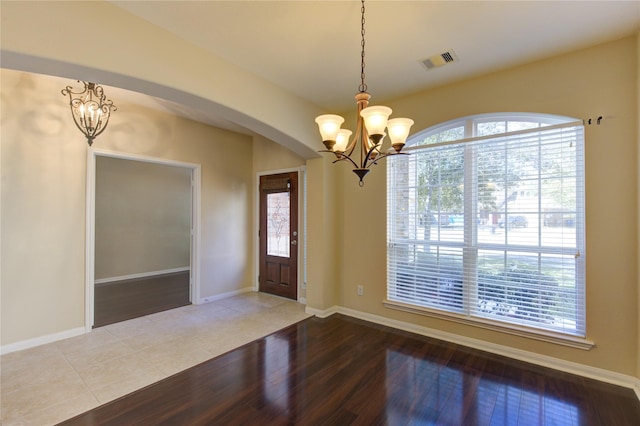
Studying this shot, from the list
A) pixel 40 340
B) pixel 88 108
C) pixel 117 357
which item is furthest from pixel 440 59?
Result: pixel 40 340

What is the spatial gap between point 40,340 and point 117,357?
1.10m

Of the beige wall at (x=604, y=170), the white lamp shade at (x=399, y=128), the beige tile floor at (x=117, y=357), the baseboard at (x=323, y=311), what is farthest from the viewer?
the baseboard at (x=323, y=311)

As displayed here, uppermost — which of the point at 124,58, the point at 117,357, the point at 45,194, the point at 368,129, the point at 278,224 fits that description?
the point at 124,58

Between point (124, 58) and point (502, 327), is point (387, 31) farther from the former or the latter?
point (502, 327)

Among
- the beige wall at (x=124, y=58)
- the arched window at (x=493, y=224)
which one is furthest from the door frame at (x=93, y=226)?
the arched window at (x=493, y=224)

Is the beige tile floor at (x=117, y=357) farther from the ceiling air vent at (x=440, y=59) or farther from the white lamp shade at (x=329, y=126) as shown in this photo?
the ceiling air vent at (x=440, y=59)

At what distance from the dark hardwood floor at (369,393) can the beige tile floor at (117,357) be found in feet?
0.73

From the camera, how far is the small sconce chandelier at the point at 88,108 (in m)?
3.31

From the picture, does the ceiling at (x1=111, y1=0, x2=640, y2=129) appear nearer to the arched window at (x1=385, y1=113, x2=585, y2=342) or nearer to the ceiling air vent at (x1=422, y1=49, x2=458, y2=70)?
the ceiling air vent at (x1=422, y1=49, x2=458, y2=70)

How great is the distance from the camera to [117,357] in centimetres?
298

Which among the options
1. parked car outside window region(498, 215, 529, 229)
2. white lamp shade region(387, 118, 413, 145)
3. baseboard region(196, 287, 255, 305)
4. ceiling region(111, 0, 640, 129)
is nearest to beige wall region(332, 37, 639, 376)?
ceiling region(111, 0, 640, 129)

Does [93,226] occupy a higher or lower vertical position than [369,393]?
higher

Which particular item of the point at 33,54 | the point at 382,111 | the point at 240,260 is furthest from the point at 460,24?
the point at 240,260

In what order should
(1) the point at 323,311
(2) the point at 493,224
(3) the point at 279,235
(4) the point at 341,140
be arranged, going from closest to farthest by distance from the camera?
(4) the point at 341,140 < (2) the point at 493,224 < (1) the point at 323,311 < (3) the point at 279,235
